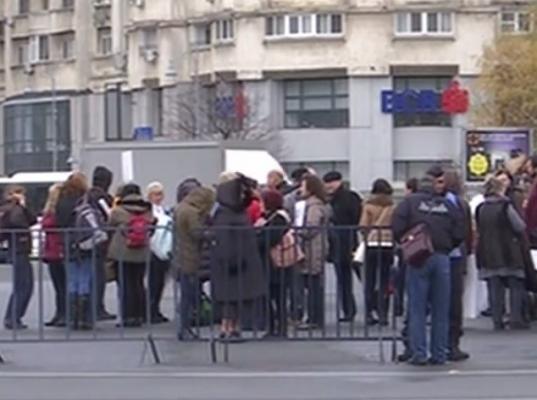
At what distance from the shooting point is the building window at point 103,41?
79188mm

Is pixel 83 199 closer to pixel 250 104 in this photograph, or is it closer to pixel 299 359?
pixel 299 359

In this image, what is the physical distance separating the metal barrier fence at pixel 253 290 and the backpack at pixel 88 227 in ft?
0.14

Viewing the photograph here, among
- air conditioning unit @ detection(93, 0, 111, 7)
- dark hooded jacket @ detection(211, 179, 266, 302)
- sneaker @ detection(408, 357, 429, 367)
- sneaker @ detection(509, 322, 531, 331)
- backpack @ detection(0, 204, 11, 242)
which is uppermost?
air conditioning unit @ detection(93, 0, 111, 7)

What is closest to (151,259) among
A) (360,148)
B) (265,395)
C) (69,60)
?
(265,395)

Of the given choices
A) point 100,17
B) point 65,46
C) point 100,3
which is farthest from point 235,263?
point 65,46

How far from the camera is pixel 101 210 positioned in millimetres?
21359

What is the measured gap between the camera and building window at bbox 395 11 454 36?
6806cm

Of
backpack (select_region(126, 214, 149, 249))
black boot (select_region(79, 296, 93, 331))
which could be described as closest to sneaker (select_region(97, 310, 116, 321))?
black boot (select_region(79, 296, 93, 331))

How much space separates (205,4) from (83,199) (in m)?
50.6

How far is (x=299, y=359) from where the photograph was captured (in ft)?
59.2

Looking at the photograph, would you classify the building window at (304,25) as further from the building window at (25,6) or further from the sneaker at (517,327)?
the sneaker at (517,327)

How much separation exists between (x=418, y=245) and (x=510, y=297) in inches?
164

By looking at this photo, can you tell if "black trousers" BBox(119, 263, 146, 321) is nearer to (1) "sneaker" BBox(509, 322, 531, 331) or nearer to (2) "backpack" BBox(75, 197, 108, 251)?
(2) "backpack" BBox(75, 197, 108, 251)

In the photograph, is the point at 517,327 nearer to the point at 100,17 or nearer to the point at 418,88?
the point at 418,88
